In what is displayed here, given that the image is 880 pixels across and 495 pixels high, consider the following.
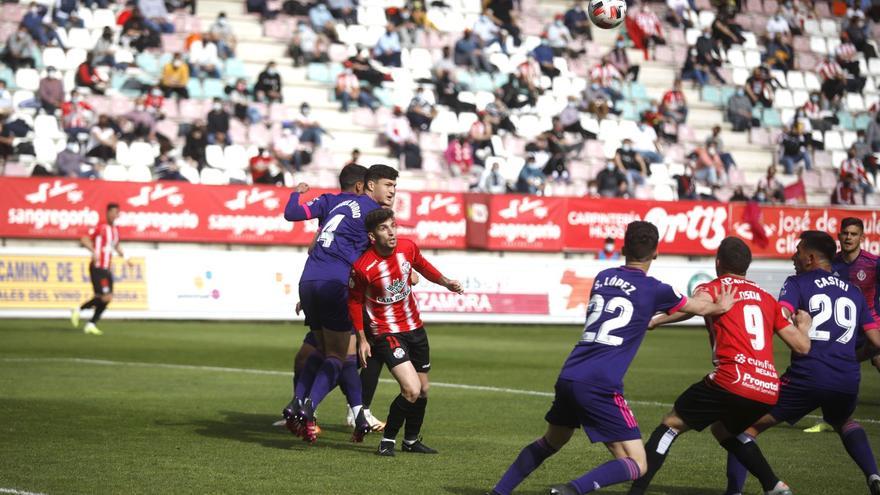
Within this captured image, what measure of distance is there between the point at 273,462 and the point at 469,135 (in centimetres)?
2380

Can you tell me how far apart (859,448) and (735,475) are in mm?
977

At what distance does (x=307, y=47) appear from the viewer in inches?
1320

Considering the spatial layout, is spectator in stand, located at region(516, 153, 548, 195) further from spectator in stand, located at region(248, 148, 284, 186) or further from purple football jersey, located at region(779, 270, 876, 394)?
purple football jersey, located at region(779, 270, 876, 394)

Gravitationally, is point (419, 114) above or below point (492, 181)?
above

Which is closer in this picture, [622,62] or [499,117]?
[499,117]

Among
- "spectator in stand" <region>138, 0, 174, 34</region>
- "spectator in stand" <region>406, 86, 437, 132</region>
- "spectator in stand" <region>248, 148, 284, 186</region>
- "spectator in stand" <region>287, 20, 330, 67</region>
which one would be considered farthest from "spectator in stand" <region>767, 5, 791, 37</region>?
"spectator in stand" <region>138, 0, 174, 34</region>

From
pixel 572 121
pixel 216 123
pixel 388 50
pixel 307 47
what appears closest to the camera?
pixel 216 123

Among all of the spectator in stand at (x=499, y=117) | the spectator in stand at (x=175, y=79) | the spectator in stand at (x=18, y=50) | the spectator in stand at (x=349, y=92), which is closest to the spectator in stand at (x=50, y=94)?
the spectator in stand at (x=18, y=50)

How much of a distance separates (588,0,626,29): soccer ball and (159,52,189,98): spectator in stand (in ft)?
45.1

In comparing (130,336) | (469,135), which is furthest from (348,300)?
(469,135)

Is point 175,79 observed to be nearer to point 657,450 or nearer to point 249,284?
point 249,284

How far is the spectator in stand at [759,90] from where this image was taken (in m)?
38.9

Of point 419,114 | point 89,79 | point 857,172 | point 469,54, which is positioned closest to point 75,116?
point 89,79

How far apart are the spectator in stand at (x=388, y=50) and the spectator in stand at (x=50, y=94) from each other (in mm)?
8925
